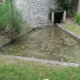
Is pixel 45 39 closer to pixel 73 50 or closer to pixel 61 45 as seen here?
pixel 61 45

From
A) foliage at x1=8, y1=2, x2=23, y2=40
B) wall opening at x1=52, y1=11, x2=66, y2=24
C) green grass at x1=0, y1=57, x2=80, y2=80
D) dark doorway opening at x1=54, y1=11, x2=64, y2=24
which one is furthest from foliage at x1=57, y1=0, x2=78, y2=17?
green grass at x1=0, y1=57, x2=80, y2=80

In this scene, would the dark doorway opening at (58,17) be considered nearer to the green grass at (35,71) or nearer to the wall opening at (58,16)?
the wall opening at (58,16)

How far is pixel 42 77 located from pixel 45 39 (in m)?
5.67

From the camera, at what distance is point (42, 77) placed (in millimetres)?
4941

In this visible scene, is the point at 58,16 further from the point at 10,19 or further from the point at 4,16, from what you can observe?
the point at 4,16

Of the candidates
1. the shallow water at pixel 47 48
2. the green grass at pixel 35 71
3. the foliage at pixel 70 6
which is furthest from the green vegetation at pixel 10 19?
the foliage at pixel 70 6

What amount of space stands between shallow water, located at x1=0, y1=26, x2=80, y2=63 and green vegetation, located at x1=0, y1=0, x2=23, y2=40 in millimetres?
666

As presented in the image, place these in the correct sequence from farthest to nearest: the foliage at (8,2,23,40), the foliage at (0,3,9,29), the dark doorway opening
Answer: the dark doorway opening, the foliage at (8,2,23,40), the foliage at (0,3,9,29)

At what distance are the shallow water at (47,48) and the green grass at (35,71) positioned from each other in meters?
1.75

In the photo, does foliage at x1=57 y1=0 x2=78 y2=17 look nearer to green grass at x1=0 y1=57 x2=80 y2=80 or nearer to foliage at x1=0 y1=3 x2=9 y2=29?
foliage at x1=0 y1=3 x2=9 y2=29

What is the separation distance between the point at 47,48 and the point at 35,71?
3597mm

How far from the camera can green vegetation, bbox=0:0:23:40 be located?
361 inches

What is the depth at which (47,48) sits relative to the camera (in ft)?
28.8

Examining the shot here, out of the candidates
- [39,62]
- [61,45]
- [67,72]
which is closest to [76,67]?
[67,72]
